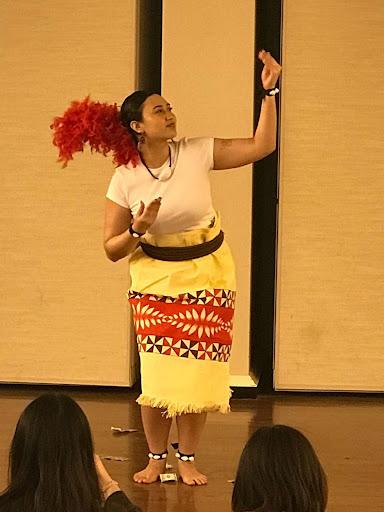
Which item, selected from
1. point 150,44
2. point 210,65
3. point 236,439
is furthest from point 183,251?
point 150,44

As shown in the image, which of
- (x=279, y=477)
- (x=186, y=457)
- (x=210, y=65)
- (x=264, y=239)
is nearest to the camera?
(x=279, y=477)

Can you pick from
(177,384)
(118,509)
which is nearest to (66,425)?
(118,509)

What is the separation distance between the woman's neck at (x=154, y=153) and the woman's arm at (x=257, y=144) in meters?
0.16

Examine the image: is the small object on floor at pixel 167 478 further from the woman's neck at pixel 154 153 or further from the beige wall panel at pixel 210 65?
the beige wall panel at pixel 210 65

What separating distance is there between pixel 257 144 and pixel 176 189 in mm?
292

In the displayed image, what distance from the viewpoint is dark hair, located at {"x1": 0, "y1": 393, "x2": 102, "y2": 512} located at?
2006 millimetres

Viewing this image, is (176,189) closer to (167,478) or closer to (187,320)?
(187,320)

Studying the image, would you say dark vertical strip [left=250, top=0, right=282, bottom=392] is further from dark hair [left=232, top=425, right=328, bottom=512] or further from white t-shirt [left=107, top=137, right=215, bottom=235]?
dark hair [left=232, top=425, right=328, bottom=512]

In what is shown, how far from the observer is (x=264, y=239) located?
541cm

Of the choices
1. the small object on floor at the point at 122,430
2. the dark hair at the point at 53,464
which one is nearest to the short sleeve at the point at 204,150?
the small object on floor at the point at 122,430

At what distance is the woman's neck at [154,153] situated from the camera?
3.68m

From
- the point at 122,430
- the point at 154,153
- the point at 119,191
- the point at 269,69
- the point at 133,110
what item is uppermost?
the point at 269,69

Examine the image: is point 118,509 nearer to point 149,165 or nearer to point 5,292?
point 149,165

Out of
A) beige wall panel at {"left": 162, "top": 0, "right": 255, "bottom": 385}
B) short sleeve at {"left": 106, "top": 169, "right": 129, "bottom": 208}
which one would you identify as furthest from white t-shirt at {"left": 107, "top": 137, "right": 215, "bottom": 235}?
beige wall panel at {"left": 162, "top": 0, "right": 255, "bottom": 385}
